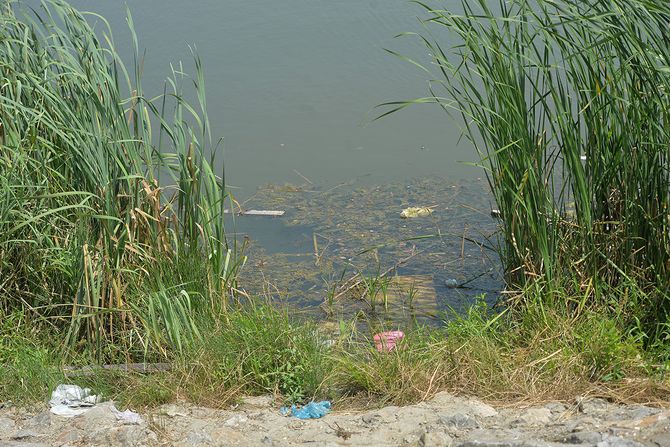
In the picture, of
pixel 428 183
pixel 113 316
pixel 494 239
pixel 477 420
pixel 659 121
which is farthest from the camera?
pixel 428 183

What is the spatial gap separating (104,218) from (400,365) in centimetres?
138

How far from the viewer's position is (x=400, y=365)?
11.3ft

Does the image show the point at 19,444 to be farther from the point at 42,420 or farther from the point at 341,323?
the point at 341,323

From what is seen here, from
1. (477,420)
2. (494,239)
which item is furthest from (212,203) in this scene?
(494,239)

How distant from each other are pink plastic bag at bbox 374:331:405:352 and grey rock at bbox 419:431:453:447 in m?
0.61

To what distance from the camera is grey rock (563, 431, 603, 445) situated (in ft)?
9.19

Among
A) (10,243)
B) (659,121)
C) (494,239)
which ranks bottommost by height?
(494,239)

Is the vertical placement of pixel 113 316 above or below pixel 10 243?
below

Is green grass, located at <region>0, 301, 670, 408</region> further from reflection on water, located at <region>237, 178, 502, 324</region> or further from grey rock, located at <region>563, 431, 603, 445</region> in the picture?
reflection on water, located at <region>237, 178, 502, 324</region>

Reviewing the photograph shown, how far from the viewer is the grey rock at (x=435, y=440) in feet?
9.77

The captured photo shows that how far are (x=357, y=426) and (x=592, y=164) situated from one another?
1474mm

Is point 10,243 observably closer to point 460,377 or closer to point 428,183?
point 460,377

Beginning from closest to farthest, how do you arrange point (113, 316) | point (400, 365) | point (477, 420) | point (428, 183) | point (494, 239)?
point (477, 420), point (400, 365), point (113, 316), point (494, 239), point (428, 183)

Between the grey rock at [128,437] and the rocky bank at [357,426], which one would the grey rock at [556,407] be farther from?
the grey rock at [128,437]
